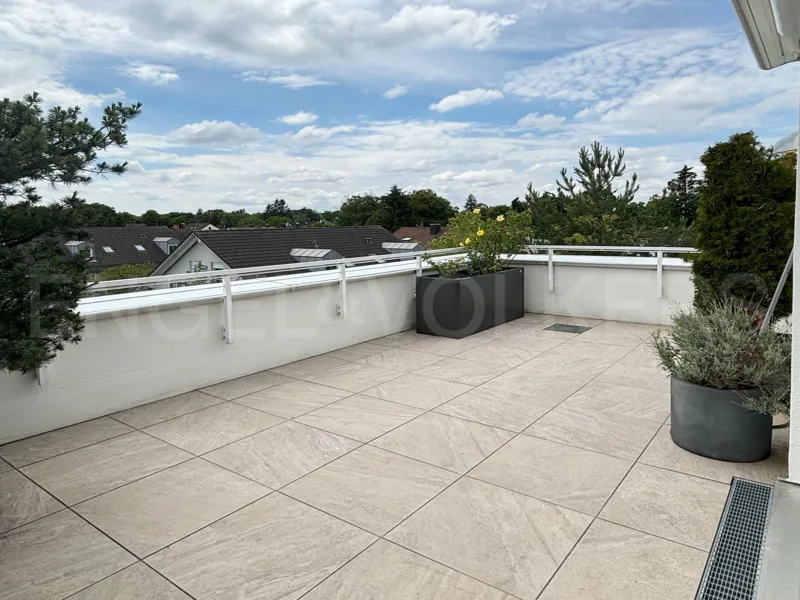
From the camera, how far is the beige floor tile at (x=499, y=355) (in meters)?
4.92

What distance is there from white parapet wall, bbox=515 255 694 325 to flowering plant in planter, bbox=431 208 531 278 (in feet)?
1.80

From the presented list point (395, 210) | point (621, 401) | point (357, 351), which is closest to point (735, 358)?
point (621, 401)

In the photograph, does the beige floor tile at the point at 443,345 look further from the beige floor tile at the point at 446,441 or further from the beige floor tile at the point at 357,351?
the beige floor tile at the point at 446,441

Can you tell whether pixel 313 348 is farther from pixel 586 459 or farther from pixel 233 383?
pixel 586 459

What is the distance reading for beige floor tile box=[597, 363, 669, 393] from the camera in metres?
4.14

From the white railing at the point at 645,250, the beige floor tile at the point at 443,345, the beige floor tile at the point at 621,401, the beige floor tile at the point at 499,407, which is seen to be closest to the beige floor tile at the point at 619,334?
the white railing at the point at 645,250

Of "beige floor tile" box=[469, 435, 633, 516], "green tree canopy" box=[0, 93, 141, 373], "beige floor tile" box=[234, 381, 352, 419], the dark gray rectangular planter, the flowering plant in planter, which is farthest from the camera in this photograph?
the flowering plant in planter

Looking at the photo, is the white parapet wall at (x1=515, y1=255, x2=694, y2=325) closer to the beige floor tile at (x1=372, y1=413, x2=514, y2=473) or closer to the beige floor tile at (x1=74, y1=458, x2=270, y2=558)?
the beige floor tile at (x1=372, y1=413, x2=514, y2=473)

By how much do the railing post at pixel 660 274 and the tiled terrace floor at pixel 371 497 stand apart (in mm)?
2356

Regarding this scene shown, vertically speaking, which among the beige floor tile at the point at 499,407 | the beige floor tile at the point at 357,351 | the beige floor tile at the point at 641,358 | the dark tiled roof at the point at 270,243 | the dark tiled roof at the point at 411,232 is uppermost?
the dark tiled roof at the point at 411,232

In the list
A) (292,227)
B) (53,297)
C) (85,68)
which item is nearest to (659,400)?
(53,297)

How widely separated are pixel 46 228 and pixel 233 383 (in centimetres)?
242

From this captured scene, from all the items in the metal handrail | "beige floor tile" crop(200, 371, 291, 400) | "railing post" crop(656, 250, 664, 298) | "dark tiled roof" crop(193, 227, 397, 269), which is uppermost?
"dark tiled roof" crop(193, 227, 397, 269)

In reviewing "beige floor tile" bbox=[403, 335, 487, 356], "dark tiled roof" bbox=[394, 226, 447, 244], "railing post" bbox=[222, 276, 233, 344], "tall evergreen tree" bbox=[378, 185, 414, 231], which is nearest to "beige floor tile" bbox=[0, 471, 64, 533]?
"railing post" bbox=[222, 276, 233, 344]
